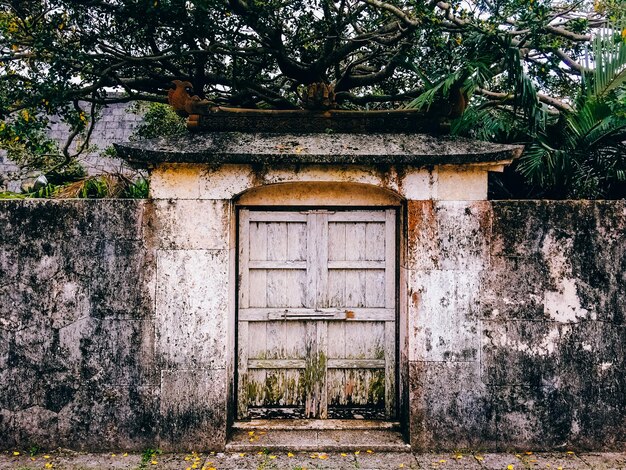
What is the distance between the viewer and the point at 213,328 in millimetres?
4363

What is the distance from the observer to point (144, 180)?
515 cm

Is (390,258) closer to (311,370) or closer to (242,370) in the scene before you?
(311,370)

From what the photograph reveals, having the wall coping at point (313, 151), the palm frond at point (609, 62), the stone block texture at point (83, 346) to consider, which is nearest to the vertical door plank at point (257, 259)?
the wall coping at point (313, 151)

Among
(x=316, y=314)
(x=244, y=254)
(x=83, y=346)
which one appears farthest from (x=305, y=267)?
(x=83, y=346)

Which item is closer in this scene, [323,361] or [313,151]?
[313,151]

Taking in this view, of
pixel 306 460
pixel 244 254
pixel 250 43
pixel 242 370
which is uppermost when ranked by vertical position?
pixel 250 43

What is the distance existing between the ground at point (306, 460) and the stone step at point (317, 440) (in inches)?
1.9

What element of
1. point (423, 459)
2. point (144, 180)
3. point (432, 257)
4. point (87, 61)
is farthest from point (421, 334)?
point (87, 61)

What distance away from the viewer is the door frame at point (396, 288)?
14.9ft

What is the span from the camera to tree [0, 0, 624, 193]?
5.65 m

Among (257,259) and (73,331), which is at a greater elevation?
(257,259)

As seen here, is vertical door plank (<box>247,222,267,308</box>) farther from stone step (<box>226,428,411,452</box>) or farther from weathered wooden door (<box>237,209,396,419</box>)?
stone step (<box>226,428,411,452</box>)

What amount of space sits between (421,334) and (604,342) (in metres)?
1.63

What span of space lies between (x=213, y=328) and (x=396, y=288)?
1781mm
